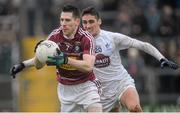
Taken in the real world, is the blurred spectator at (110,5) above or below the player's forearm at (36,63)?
below

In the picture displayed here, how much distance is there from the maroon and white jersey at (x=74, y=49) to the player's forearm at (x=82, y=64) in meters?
0.22

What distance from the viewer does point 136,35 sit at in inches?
771

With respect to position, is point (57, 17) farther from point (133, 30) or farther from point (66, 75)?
point (66, 75)

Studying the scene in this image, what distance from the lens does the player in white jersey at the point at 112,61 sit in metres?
11.7

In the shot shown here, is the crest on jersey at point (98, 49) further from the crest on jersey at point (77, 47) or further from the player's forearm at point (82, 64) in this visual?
the player's forearm at point (82, 64)

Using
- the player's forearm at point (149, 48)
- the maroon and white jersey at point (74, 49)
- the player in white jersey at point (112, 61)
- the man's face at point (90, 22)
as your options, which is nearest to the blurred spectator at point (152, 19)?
the player in white jersey at point (112, 61)

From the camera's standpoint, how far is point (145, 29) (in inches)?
772

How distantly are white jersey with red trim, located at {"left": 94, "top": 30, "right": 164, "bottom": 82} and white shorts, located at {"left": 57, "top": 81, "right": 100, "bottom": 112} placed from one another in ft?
3.65

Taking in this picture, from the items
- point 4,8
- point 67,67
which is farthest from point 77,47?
point 4,8

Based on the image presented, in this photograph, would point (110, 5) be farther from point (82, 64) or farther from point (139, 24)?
point (82, 64)

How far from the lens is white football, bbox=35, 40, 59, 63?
9820 millimetres

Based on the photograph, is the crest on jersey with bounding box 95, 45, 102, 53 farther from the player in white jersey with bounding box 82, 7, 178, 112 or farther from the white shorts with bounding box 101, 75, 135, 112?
the white shorts with bounding box 101, 75, 135, 112

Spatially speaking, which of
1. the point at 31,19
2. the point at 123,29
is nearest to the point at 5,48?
the point at 31,19

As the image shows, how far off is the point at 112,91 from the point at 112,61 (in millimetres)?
492
